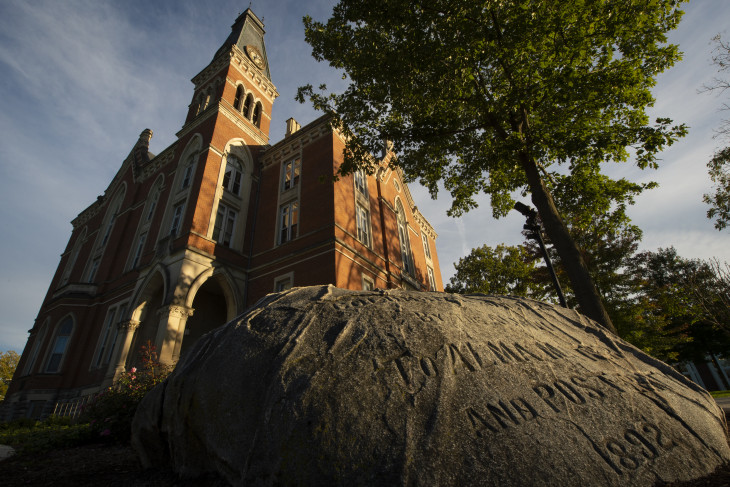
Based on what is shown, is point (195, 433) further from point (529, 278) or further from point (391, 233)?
point (529, 278)

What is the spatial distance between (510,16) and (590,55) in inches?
97.1

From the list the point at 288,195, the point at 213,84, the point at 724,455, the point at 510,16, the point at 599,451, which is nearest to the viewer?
the point at 599,451

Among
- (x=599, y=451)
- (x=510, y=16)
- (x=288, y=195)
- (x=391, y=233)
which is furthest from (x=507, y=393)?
(x=391, y=233)

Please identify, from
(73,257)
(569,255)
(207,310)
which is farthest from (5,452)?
(73,257)

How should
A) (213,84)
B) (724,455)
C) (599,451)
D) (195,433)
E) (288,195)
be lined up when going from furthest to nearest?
(213,84)
(288,195)
(195,433)
(724,455)
(599,451)

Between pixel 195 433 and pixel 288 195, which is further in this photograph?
pixel 288 195

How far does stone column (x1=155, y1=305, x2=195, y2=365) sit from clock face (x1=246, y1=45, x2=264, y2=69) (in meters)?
19.3

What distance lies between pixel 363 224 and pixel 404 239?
5.45 m

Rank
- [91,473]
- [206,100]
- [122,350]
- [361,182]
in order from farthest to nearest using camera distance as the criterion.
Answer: [206,100], [361,182], [122,350], [91,473]

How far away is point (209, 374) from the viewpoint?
3.03m

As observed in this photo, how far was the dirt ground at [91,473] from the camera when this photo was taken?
289 cm

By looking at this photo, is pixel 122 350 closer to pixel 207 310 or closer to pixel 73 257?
pixel 207 310

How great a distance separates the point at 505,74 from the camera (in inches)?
365

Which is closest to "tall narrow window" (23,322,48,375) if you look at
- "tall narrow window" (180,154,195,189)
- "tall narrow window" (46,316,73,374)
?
"tall narrow window" (46,316,73,374)
